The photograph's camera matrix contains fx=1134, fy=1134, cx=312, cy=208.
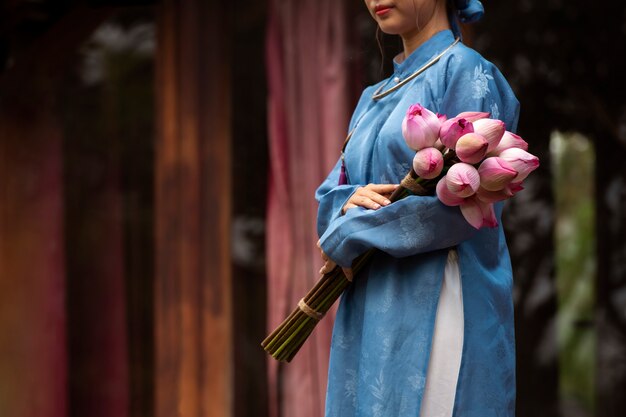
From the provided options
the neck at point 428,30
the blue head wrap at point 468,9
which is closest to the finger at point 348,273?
the neck at point 428,30

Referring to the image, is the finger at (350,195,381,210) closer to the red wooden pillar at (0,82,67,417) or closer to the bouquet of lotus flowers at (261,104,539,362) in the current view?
the bouquet of lotus flowers at (261,104,539,362)

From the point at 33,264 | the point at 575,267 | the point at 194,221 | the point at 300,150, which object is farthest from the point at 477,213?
the point at 33,264

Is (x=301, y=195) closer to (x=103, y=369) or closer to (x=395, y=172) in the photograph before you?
(x=103, y=369)

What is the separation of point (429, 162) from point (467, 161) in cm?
7

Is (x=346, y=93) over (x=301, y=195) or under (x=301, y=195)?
over

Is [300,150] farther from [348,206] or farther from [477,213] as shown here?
[477,213]

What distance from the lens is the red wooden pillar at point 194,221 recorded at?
4.27 metres

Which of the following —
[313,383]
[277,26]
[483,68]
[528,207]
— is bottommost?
[313,383]

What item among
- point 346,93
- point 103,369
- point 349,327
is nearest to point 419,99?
point 349,327

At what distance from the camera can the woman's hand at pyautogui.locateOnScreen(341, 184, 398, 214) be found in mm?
2113

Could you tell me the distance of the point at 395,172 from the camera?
7.14 ft

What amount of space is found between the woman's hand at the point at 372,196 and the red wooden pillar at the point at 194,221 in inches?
82.9

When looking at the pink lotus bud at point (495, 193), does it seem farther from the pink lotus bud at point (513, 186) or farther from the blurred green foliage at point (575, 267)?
the blurred green foliage at point (575, 267)

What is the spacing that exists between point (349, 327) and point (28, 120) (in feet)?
9.07
